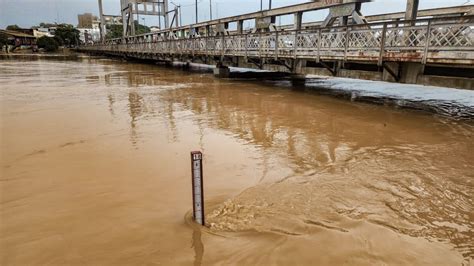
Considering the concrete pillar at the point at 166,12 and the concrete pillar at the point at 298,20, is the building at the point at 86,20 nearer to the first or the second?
the concrete pillar at the point at 166,12

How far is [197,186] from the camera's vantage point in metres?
3.12

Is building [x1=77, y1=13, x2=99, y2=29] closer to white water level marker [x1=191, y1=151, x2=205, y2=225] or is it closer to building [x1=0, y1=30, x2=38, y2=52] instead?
building [x1=0, y1=30, x2=38, y2=52]

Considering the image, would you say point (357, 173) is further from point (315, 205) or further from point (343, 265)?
point (343, 265)

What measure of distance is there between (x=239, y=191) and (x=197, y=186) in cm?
129

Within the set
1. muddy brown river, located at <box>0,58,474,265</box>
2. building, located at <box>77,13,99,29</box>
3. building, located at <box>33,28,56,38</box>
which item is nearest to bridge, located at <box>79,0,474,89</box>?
muddy brown river, located at <box>0,58,474,265</box>

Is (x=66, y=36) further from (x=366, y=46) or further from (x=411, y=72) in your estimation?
(x=411, y=72)

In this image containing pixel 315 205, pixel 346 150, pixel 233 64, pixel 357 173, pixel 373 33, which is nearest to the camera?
pixel 315 205

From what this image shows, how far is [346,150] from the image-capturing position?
617cm

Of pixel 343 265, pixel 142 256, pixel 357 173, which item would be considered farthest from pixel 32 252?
pixel 357 173

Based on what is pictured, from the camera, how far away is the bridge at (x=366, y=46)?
7932mm

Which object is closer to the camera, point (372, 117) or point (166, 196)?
point (166, 196)

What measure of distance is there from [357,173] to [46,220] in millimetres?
4286

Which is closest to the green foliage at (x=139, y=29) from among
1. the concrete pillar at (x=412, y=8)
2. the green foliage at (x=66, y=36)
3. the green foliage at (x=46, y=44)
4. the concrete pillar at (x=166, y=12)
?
the green foliage at (x=66, y=36)

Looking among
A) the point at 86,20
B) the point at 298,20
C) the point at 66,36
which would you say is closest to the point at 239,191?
the point at 298,20
